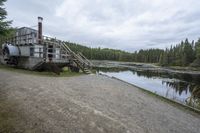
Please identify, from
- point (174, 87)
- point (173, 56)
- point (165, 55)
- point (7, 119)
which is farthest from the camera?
point (165, 55)

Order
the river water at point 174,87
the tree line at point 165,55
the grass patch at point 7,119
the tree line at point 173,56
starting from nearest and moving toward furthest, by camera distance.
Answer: the grass patch at point 7,119, the river water at point 174,87, the tree line at point 165,55, the tree line at point 173,56

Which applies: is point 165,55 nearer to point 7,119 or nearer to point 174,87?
point 174,87

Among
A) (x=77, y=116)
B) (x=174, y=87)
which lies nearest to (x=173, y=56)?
(x=174, y=87)

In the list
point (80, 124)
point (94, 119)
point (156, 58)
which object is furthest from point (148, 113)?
point (156, 58)

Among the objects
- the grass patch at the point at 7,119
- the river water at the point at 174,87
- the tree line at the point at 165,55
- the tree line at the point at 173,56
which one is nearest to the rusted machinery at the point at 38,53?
the tree line at the point at 165,55

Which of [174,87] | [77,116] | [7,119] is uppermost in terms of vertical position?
[7,119]

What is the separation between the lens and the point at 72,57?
15.7 m

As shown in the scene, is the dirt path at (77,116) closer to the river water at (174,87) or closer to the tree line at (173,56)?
the river water at (174,87)

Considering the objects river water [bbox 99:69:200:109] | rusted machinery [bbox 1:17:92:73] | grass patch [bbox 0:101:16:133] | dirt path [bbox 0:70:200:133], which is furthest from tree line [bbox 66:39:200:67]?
grass patch [bbox 0:101:16:133]

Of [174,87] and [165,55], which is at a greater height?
[165,55]

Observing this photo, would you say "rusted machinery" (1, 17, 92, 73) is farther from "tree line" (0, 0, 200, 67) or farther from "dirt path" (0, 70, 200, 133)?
"dirt path" (0, 70, 200, 133)

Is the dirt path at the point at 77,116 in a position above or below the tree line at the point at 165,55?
below

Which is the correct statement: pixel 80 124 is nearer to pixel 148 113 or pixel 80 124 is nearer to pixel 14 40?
pixel 148 113

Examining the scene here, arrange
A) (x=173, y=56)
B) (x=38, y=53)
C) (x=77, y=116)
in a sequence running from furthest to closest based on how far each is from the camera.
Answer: (x=173, y=56), (x=38, y=53), (x=77, y=116)
